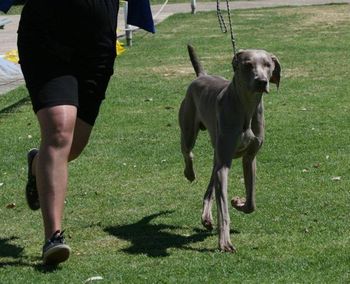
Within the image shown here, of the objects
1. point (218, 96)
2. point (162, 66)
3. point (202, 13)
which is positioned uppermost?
point (218, 96)

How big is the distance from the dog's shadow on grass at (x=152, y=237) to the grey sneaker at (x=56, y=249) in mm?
610

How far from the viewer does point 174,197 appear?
7.07m

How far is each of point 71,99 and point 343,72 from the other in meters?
9.24

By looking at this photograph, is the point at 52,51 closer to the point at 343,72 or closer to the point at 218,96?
the point at 218,96

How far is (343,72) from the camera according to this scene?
13922mm

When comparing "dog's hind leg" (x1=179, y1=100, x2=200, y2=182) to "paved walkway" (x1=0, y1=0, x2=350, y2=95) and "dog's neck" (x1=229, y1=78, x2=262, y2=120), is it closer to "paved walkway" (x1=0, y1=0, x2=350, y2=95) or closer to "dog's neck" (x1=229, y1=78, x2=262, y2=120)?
"dog's neck" (x1=229, y1=78, x2=262, y2=120)

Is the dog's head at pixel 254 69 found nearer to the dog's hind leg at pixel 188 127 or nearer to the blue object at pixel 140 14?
the dog's hind leg at pixel 188 127

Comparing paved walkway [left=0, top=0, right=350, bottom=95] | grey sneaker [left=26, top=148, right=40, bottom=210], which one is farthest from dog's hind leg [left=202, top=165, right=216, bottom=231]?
paved walkway [left=0, top=0, right=350, bottom=95]

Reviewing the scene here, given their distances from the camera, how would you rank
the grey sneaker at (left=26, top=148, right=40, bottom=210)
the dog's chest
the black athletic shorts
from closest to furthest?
the black athletic shorts
the dog's chest
the grey sneaker at (left=26, top=148, right=40, bottom=210)

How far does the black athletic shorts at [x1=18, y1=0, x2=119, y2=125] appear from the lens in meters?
5.27

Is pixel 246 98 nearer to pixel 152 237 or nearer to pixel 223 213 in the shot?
pixel 223 213

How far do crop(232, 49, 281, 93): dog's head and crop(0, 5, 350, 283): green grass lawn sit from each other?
100 cm

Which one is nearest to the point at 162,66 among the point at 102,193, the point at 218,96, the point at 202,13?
the point at 102,193

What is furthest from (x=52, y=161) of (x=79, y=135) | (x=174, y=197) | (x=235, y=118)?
(x=174, y=197)
